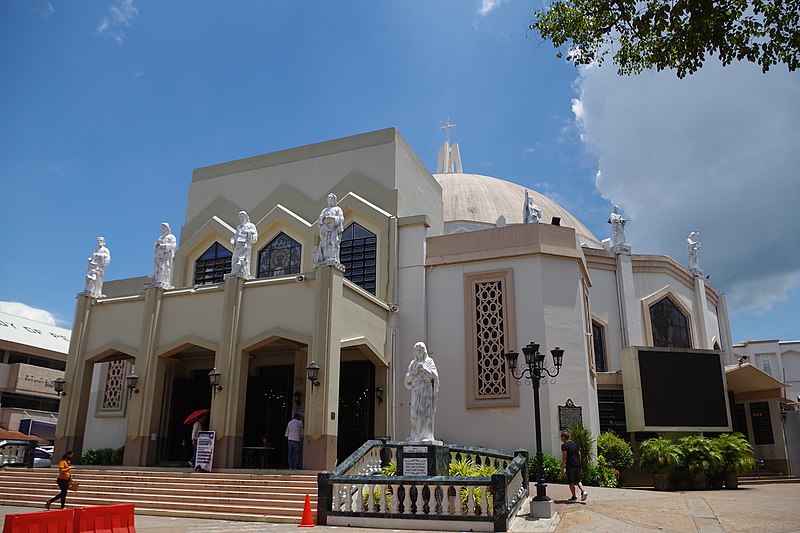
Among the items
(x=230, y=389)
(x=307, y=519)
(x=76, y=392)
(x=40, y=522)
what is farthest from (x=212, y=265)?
(x=40, y=522)

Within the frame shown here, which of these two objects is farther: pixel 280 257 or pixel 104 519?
pixel 280 257

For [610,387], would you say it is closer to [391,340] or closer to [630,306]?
[630,306]

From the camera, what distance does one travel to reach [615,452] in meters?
20.8

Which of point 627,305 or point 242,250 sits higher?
point 627,305

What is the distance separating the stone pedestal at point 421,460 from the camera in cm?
1371

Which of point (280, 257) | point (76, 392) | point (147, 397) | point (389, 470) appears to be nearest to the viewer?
point (389, 470)

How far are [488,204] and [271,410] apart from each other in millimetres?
18976

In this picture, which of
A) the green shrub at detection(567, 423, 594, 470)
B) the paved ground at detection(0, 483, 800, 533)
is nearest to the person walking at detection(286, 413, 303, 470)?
the paved ground at detection(0, 483, 800, 533)

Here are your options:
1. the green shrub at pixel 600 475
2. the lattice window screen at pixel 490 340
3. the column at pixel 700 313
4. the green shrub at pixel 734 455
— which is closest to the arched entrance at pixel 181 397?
the lattice window screen at pixel 490 340

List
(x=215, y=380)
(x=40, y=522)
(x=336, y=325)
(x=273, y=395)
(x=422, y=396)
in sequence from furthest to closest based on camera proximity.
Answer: (x=273, y=395) → (x=215, y=380) → (x=336, y=325) → (x=422, y=396) → (x=40, y=522)

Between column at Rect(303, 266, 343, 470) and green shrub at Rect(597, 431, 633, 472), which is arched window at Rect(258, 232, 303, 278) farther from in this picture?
green shrub at Rect(597, 431, 633, 472)

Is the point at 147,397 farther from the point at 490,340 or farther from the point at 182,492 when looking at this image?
the point at 490,340

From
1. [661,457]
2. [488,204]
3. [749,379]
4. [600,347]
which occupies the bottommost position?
[661,457]

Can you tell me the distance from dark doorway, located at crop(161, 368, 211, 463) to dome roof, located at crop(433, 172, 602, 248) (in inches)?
623
